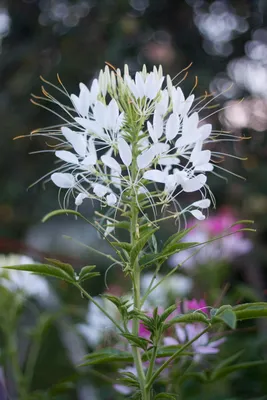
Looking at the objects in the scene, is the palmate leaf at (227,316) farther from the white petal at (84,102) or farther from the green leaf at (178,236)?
the white petal at (84,102)

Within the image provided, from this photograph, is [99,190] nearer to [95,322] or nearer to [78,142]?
[78,142]

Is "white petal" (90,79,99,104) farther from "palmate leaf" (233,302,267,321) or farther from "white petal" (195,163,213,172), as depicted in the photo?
"palmate leaf" (233,302,267,321)

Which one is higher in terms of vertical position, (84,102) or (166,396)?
(84,102)

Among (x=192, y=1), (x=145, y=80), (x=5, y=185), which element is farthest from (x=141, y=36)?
(x=145, y=80)

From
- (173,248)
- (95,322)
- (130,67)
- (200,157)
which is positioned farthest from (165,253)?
(130,67)

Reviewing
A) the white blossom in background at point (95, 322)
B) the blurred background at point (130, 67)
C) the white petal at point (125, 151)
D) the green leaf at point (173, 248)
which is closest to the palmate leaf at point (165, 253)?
the green leaf at point (173, 248)
